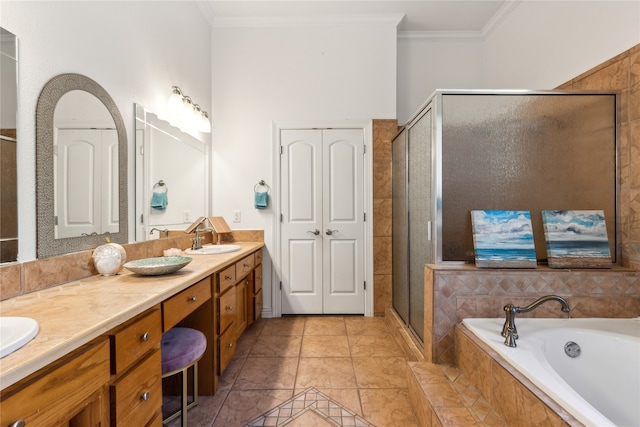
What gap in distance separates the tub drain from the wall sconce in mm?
2879

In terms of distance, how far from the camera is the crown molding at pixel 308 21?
9.04ft

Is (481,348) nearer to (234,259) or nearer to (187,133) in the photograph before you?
(234,259)

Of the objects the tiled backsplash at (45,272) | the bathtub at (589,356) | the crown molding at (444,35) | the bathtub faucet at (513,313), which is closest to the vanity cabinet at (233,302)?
the tiled backsplash at (45,272)

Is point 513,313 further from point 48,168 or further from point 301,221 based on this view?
point 48,168

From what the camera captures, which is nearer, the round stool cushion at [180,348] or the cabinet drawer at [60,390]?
the cabinet drawer at [60,390]

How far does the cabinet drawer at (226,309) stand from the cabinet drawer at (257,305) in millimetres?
566

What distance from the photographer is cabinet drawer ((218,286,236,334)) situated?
1673 mm

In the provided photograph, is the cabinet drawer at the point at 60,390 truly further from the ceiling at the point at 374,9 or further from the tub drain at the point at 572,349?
the ceiling at the point at 374,9

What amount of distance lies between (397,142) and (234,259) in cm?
179

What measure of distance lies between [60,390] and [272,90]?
9.14ft

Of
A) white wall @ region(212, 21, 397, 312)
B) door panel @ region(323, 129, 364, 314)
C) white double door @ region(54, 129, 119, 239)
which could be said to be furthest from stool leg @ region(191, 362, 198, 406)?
door panel @ region(323, 129, 364, 314)

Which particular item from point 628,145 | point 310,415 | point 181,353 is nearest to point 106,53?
point 181,353

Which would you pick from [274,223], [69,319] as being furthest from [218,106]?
[69,319]

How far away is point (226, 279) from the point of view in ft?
5.84
